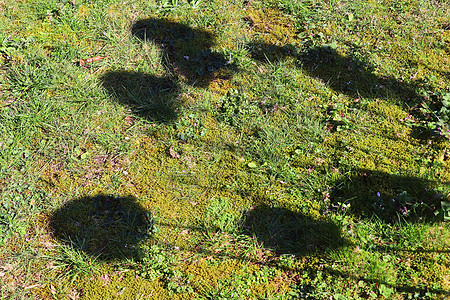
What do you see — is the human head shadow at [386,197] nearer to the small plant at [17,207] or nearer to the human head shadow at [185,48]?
the human head shadow at [185,48]

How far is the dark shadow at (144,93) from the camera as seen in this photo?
14.6 ft

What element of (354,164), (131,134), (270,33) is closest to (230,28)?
(270,33)

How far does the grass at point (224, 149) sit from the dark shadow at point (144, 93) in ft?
0.06

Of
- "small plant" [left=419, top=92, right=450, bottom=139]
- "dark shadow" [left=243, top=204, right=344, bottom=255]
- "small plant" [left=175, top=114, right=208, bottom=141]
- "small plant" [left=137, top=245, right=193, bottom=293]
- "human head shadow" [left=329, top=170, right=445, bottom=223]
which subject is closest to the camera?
"small plant" [left=137, top=245, right=193, bottom=293]

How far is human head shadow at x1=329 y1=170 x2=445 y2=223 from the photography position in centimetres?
352

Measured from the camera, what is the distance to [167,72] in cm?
486

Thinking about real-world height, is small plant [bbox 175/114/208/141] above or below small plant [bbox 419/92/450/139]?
below

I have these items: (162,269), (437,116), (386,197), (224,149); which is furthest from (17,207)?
(437,116)

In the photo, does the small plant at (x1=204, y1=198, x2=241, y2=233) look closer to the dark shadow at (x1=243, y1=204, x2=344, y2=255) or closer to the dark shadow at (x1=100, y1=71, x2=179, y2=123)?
the dark shadow at (x1=243, y1=204, x2=344, y2=255)

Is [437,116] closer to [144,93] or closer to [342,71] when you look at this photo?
[342,71]

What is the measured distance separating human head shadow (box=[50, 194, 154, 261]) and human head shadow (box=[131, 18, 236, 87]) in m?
1.69

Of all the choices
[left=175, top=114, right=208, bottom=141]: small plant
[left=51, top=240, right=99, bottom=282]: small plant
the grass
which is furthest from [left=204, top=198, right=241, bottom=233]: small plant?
[left=51, top=240, right=99, bottom=282]: small plant

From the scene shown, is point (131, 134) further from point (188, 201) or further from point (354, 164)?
point (354, 164)

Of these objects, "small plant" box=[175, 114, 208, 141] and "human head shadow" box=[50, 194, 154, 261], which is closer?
"human head shadow" box=[50, 194, 154, 261]
